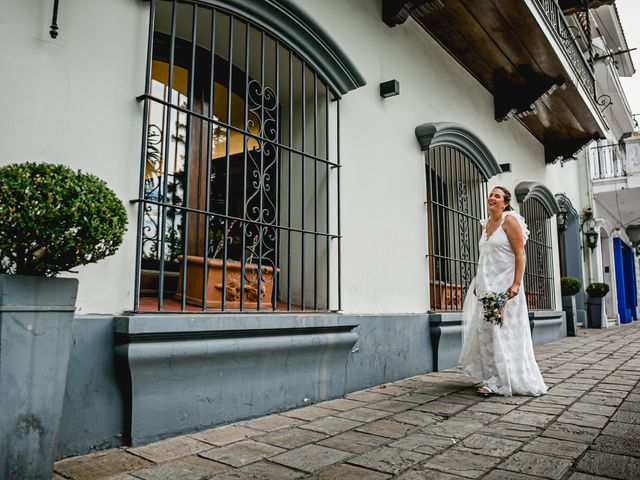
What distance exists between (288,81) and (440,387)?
307 centimetres

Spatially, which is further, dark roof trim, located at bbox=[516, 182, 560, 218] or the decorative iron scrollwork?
dark roof trim, located at bbox=[516, 182, 560, 218]

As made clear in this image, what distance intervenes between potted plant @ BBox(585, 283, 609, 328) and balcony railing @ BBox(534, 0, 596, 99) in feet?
18.5

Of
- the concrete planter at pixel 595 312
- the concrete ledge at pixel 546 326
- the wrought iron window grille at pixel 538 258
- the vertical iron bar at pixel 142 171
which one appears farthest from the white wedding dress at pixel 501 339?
the concrete planter at pixel 595 312

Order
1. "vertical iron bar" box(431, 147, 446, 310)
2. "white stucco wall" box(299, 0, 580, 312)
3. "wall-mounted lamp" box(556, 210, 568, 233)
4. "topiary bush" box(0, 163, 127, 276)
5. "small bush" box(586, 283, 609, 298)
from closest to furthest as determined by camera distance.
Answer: "topiary bush" box(0, 163, 127, 276) < "white stucco wall" box(299, 0, 580, 312) < "vertical iron bar" box(431, 147, 446, 310) < "wall-mounted lamp" box(556, 210, 568, 233) < "small bush" box(586, 283, 609, 298)

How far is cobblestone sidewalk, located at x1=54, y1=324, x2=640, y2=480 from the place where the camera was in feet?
7.72

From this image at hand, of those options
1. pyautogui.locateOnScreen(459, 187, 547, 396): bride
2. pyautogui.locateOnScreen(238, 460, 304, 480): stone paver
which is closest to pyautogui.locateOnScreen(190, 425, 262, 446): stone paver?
pyautogui.locateOnScreen(238, 460, 304, 480): stone paver

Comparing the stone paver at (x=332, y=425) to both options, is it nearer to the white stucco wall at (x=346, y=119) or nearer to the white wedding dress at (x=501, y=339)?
the white stucco wall at (x=346, y=119)

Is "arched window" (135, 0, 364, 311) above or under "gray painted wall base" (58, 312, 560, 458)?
above

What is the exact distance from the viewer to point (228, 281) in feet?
12.2

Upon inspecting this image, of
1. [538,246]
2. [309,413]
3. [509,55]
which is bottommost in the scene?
[309,413]

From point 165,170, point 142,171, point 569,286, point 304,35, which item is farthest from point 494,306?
point 569,286

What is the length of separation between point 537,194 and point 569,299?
9.40 feet

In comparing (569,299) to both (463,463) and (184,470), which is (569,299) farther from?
(184,470)

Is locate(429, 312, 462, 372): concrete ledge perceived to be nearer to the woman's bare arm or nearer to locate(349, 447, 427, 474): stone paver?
the woman's bare arm
